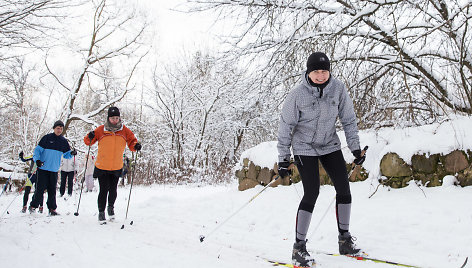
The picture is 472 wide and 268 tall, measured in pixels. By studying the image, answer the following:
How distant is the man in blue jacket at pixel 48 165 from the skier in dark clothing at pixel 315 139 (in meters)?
4.52

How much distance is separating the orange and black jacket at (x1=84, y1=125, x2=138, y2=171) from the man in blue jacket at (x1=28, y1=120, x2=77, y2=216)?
132 cm

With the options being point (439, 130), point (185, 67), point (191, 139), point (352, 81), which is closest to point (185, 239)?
point (439, 130)

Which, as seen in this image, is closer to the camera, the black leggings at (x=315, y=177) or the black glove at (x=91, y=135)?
the black leggings at (x=315, y=177)

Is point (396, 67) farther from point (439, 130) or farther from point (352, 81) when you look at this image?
point (439, 130)

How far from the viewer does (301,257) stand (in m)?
2.44

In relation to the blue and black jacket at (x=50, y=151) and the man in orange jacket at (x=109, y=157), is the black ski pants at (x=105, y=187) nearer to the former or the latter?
the man in orange jacket at (x=109, y=157)

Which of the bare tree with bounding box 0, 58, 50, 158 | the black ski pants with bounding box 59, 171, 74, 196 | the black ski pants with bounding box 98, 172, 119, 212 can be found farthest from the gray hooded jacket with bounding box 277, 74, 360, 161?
the bare tree with bounding box 0, 58, 50, 158

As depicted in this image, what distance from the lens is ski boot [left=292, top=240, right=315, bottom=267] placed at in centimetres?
241

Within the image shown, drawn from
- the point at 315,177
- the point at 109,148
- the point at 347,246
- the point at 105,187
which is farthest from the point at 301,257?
the point at 109,148

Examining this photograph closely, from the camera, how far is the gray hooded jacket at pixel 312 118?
8.59 ft

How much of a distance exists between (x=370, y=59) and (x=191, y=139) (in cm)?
1191

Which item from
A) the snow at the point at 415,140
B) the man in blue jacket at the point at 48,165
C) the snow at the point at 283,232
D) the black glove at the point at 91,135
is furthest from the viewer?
the man in blue jacket at the point at 48,165

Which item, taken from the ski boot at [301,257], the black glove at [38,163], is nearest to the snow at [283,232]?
the ski boot at [301,257]

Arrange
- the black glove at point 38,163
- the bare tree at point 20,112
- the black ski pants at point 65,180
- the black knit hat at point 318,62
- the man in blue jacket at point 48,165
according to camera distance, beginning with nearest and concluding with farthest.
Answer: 1. the black knit hat at point 318,62
2. the black glove at point 38,163
3. the man in blue jacket at point 48,165
4. the black ski pants at point 65,180
5. the bare tree at point 20,112
